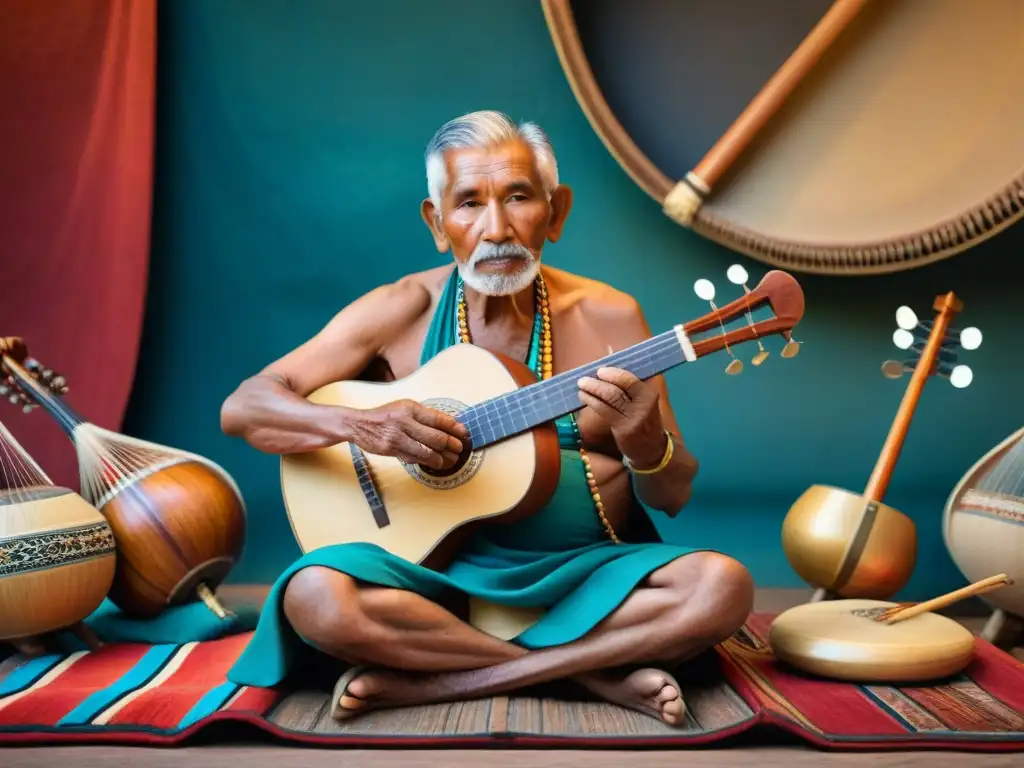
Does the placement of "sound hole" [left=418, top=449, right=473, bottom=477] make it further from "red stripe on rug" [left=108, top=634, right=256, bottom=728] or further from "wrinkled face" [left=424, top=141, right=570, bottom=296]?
"red stripe on rug" [left=108, top=634, right=256, bottom=728]

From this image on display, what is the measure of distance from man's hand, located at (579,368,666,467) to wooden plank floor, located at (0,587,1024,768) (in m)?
0.55

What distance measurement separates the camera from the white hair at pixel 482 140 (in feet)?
6.93

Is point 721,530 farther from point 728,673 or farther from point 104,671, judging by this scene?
point 104,671

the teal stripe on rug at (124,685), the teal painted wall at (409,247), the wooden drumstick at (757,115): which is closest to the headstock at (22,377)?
the teal painted wall at (409,247)

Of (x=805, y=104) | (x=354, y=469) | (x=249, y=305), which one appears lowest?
(x=354, y=469)

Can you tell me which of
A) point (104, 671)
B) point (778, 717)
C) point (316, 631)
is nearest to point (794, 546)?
point (778, 717)

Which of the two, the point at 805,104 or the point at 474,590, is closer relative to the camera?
the point at 474,590

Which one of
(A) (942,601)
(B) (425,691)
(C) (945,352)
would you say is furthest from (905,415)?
(B) (425,691)

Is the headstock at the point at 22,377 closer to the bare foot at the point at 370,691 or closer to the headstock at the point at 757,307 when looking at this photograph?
the bare foot at the point at 370,691

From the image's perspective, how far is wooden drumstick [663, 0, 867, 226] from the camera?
2732 mm

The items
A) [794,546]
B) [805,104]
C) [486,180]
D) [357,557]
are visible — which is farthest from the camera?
[805,104]

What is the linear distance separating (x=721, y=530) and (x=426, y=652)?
1.37 m

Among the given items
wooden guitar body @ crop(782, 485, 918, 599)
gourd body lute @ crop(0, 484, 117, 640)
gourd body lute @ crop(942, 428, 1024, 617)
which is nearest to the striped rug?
gourd body lute @ crop(0, 484, 117, 640)

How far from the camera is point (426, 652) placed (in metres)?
1.93
